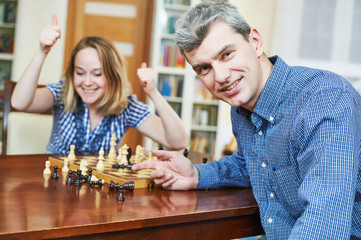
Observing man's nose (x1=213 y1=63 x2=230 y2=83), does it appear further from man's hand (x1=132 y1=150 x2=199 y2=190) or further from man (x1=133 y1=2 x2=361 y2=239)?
man's hand (x1=132 y1=150 x2=199 y2=190)

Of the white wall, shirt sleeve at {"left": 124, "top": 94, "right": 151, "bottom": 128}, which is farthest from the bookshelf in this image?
shirt sleeve at {"left": 124, "top": 94, "right": 151, "bottom": 128}

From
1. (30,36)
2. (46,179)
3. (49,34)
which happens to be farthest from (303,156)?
(30,36)

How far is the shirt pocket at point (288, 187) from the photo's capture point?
56.9 inches

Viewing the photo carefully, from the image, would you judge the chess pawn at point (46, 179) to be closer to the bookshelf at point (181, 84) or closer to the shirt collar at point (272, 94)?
the shirt collar at point (272, 94)

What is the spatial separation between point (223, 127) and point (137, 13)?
1.90m

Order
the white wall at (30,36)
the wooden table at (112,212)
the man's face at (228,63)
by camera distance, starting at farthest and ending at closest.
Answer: the white wall at (30,36) → the man's face at (228,63) → the wooden table at (112,212)

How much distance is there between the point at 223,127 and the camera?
6164 mm

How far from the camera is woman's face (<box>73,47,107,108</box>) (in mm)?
2533

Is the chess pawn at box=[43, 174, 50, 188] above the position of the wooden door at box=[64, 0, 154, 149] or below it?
below

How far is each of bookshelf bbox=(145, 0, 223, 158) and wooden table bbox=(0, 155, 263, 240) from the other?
4.44 meters

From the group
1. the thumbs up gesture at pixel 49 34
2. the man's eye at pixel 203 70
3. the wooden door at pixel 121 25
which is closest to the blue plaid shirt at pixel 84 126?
the thumbs up gesture at pixel 49 34

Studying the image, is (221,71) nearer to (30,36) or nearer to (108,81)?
(108,81)

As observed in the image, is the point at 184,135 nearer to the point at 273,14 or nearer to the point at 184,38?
the point at 184,38

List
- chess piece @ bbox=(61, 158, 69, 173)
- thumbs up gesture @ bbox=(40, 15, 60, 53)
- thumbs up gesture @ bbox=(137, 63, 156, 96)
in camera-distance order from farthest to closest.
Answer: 1. thumbs up gesture @ bbox=(137, 63, 156, 96)
2. thumbs up gesture @ bbox=(40, 15, 60, 53)
3. chess piece @ bbox=(61, 158, 69, 173)
